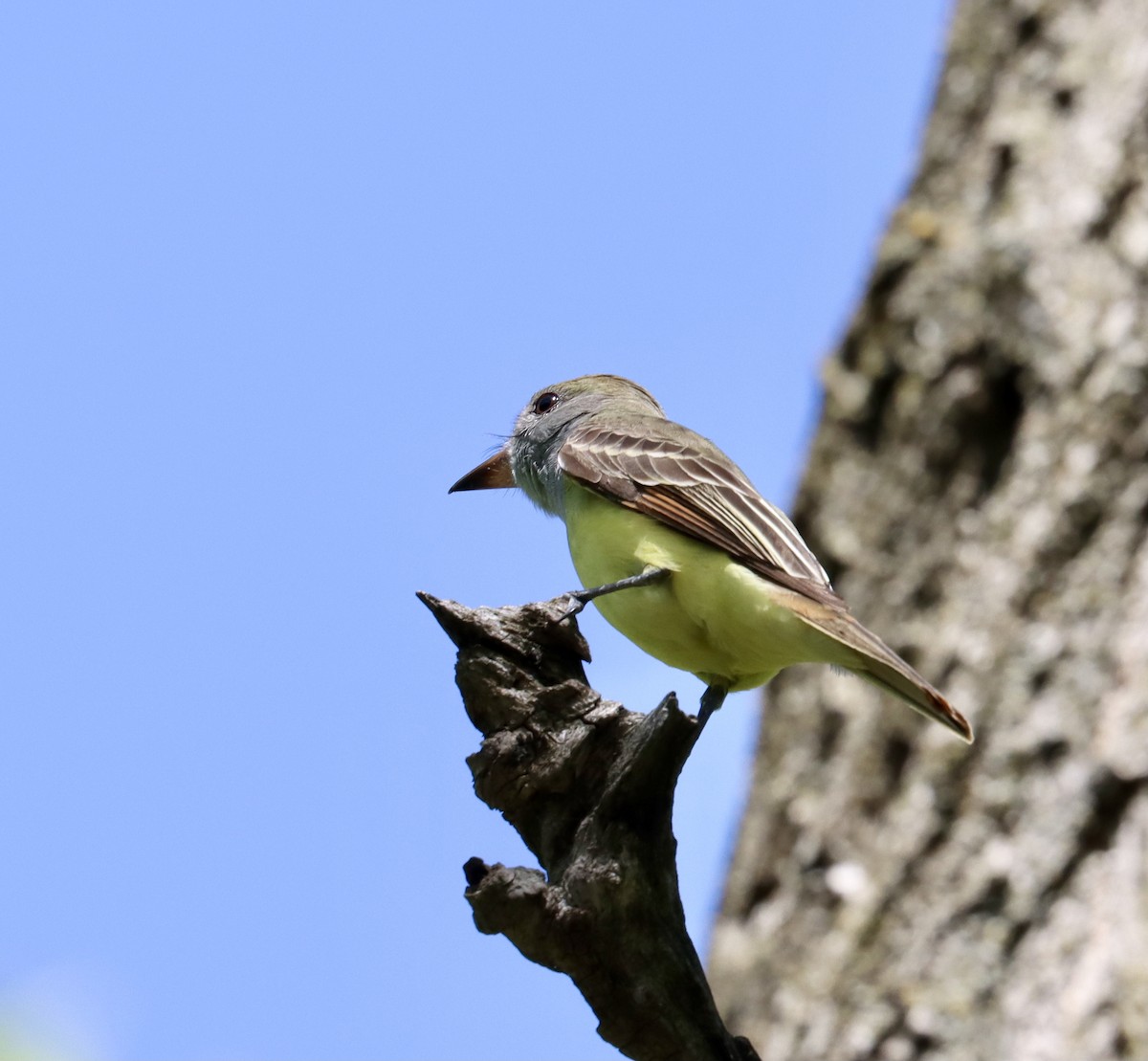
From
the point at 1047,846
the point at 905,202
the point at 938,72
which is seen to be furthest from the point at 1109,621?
the point at 938,72

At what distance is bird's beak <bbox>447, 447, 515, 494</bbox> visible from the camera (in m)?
8.97

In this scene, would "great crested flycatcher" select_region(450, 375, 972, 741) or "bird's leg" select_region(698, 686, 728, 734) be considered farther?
"bird's leg" select_region(698, 686, 728, 734)

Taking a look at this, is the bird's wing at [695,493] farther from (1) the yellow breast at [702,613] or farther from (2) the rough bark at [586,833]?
(2) the rough bark at [586,833]

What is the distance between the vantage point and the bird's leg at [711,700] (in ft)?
22.0

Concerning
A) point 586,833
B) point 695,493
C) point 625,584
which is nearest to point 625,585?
point 625,584

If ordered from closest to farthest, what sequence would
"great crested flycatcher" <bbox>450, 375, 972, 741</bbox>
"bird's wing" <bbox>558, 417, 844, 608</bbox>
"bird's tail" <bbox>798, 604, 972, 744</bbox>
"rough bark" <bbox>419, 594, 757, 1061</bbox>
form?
"rough bark" <bbox>419, 594, 757, 1061</bbox>
"bird's tail" <bbox>798, 604, 972, 744</bbox>
"great crested flycatcher" <bbox>450, 375, 972, 741</bbox>
"bird's wing" <bbox>558, 417, 844, 608</bbox>

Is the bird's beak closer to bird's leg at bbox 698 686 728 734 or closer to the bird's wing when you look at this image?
the bird's wing

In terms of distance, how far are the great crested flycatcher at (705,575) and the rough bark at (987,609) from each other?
135 centimetres

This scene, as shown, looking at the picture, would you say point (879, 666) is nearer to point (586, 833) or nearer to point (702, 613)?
point (702, 613)

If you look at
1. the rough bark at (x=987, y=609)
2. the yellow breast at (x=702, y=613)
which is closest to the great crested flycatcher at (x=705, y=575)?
the yellow breast at (x=702, y=613)

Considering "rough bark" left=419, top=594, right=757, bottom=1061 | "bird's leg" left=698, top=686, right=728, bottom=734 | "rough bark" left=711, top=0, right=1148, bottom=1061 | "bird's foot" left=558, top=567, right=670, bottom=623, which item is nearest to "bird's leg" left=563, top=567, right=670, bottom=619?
"bird's foot" left=558, top=567, right=670, bottom=623

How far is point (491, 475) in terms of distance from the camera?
9016 millimetres

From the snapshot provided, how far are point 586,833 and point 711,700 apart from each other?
2.23m

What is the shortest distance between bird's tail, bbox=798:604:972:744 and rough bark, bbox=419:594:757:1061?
1.51 meters
